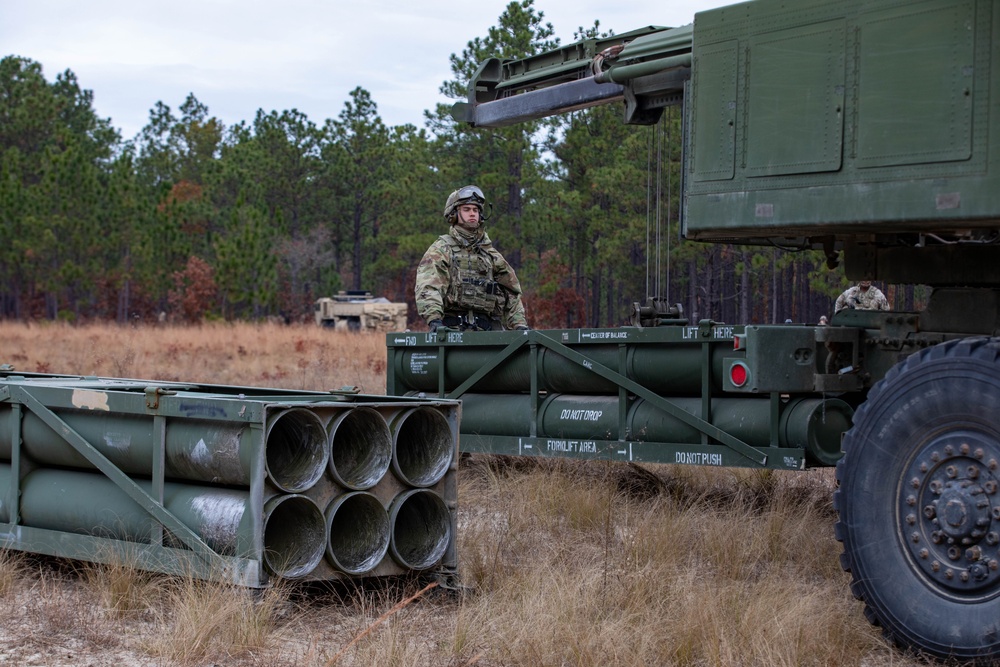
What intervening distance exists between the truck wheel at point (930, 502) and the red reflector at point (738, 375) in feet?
3.95

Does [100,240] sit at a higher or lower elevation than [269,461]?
higher

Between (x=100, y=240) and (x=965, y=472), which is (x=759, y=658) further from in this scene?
(x=100, y=240)

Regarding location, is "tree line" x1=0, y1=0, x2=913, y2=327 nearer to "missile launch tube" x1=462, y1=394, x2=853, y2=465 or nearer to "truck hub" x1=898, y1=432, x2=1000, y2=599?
"missile launch tube" x1=462, y1=394, x2=853, y2=465

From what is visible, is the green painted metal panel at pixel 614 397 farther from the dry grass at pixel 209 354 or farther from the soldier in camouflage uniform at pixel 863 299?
the dry grass at pixel 209 354

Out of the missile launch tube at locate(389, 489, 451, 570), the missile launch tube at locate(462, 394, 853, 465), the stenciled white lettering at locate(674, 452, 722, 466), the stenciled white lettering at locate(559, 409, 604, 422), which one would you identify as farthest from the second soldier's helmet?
the missile launch tube at locate(389, 489, 451, 570)

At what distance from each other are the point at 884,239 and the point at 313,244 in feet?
149

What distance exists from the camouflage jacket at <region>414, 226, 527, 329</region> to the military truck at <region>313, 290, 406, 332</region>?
24.1 meters

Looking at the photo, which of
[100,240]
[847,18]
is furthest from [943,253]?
[100,240]

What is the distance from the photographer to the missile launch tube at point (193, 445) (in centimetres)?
529

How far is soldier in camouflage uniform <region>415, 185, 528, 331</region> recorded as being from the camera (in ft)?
31.0

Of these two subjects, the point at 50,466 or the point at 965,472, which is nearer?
the point at 965,472

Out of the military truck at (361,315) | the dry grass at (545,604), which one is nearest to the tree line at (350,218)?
the military truck at (361,315)

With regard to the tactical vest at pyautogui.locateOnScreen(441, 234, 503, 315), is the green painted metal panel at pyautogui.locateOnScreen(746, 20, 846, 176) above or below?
above

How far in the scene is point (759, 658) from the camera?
4.54 metres
